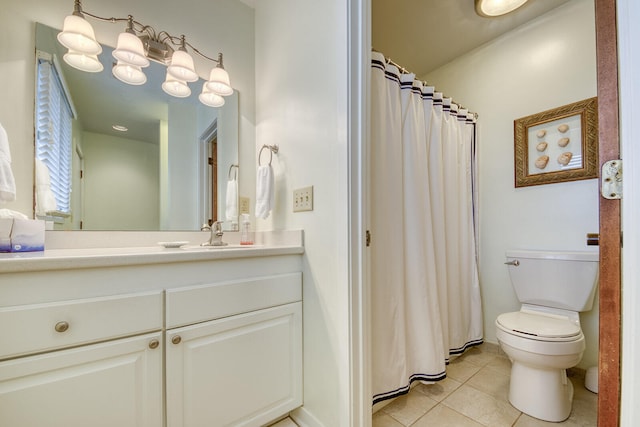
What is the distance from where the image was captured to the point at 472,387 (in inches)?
60.9

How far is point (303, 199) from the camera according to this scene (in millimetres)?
1280

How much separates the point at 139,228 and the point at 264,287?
2.45 ft

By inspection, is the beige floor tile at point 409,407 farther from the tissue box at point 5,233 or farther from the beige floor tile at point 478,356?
the tissue box at point 5,233

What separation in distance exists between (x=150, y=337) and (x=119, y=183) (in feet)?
2.89

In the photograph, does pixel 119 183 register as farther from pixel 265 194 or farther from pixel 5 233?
pixel 265 194

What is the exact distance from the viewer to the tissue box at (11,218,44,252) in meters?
0.94

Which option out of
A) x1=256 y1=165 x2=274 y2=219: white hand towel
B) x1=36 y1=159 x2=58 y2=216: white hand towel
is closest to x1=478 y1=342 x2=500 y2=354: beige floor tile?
x1=256 y1=165 x2=274 y2=219: white hand towel

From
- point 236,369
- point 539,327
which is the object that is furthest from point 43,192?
point 539,327

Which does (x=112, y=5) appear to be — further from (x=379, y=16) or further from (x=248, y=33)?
(x=379, y=16)

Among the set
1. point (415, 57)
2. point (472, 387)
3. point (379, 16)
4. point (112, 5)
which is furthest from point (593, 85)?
point (112, 5)

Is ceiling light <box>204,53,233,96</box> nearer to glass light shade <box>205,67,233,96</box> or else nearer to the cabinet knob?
glass light shade <box>205,67,233,96</box>

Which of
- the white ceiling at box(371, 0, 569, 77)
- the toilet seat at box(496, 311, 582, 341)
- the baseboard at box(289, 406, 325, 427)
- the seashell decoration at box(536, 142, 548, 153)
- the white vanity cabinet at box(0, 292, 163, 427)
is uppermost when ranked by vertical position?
the white ceiling at box(371, 0, 569, 77)

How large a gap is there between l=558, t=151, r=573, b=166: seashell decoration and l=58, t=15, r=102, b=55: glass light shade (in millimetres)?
2657

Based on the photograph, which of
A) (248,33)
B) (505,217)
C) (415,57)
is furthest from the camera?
(415,57)
